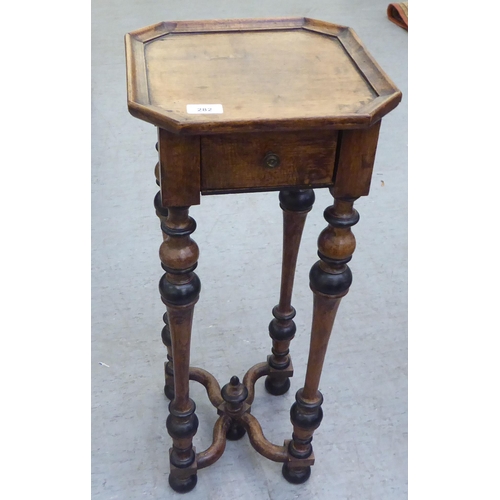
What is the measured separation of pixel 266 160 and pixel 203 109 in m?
0.11

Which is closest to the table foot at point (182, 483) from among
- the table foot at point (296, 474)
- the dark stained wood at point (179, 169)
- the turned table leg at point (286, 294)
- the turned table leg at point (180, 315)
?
the turned table leg at point (180, 315)

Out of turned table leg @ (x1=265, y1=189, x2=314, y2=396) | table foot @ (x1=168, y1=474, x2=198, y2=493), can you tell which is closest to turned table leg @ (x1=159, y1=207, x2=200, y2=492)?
table foot @ (x1=168, y1=474, x2=198, y2=493)

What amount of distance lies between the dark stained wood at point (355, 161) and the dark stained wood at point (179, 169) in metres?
0.21

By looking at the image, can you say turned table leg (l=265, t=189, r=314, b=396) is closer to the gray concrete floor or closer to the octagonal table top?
the gray concrete floor

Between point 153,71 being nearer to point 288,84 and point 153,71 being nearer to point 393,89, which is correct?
point 288,84

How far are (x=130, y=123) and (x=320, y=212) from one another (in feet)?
2.75

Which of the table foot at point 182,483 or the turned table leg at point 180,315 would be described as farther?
the table foot at point 182,483

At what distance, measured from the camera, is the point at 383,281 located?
1.84m

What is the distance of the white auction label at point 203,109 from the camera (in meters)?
0.91

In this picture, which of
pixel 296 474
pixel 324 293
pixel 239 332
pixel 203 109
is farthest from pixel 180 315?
pixel 239 332

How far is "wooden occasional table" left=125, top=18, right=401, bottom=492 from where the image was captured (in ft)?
3.01

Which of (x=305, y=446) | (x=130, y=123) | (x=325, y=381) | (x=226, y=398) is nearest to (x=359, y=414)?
(x=325, y=381)

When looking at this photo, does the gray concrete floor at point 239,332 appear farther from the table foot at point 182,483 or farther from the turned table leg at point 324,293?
the turned table leg at point 324,293

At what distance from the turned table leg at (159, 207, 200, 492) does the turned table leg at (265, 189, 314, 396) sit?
286 mm
